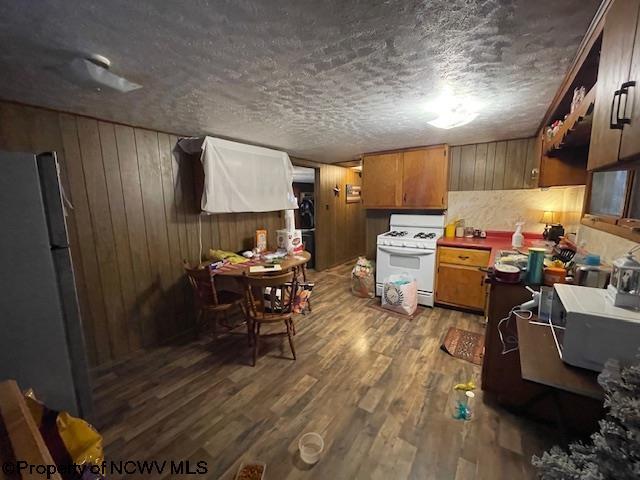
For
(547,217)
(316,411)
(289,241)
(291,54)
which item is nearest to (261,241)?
(289,241)

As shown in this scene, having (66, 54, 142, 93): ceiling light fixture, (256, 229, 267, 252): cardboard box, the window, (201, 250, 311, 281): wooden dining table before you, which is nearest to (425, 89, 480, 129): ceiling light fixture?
the window

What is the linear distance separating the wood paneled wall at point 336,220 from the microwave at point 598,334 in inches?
155

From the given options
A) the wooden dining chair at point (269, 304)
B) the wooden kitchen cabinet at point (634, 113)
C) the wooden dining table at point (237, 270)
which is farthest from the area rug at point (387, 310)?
the wooden kitchen cabinet at point (634, 113)

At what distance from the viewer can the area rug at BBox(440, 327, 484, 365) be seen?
91.2 inches

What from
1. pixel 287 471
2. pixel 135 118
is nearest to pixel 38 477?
pixel 287 471

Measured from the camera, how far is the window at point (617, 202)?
3.78 ft

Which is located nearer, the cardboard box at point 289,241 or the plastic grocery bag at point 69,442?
the plastic grocery bag at point 69,442

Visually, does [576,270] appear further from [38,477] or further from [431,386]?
[38,477]

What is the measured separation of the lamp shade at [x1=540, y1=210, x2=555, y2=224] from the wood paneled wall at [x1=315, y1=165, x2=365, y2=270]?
313 centimetres

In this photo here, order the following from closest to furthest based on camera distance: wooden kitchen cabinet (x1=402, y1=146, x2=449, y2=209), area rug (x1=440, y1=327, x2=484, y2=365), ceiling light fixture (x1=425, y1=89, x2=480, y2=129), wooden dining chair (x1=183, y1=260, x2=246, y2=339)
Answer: ceiling light fixture (x1=425, y1=89, x2=480, y2=129), area rug (x1=440, y1=327, x2=484, y2=365), wooden dining chair (x1=183, y1=260, x2=246, y2=339), wooden kitchen cabinet (x1=402, y1=146, x2=449, y2=209)

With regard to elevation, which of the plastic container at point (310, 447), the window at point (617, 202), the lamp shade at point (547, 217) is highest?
the window at point (617, 202)

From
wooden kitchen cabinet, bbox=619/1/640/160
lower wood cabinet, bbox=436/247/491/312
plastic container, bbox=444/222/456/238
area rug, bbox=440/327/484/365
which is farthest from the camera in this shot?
plastic container, bbox=444/222/456/238

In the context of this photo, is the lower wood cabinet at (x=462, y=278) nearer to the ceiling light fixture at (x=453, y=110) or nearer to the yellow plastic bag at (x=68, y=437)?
the ceiling light fixture at (x=453, y=110)

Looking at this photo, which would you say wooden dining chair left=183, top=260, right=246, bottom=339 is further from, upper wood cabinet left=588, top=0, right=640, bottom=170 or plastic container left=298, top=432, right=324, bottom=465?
upper wood cabinet left=588, top=0, right=640, bottom=170
